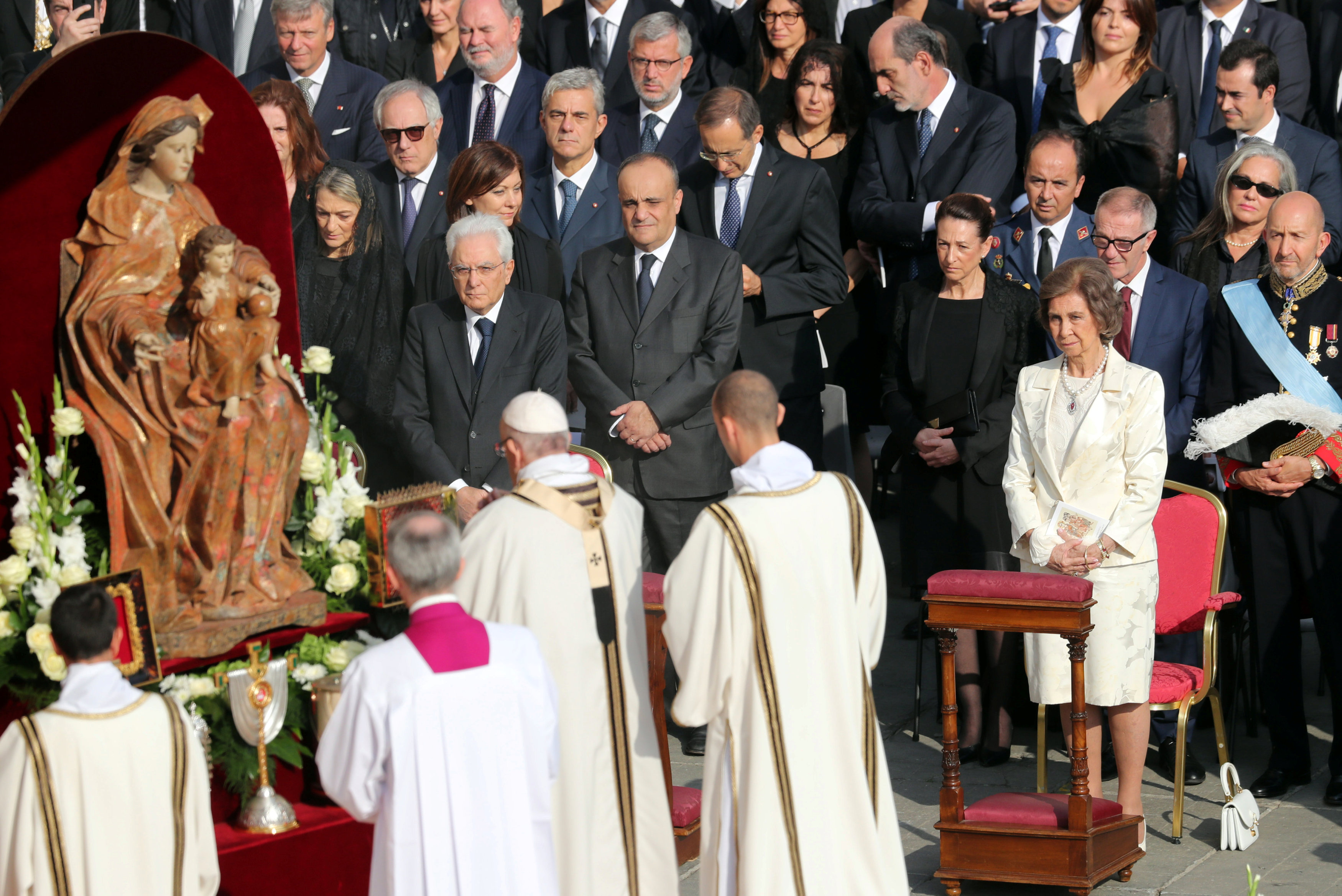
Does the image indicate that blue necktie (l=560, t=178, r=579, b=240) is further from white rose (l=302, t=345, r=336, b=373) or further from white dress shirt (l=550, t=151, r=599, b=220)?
white rose (l=302, t=345, r=336, b=373)

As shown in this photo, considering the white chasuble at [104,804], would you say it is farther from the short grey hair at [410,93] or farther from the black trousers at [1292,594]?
the black trousers at [1292,594]

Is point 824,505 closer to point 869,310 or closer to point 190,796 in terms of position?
point 190,796

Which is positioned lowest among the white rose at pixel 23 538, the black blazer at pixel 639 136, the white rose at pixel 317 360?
the white rose at pixel 23 538

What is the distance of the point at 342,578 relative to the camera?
5562mm

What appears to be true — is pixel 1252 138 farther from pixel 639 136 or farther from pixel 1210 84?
pixel 639 136

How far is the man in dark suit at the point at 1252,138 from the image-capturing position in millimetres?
8016

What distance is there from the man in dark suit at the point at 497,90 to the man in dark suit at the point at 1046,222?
2.60 metres

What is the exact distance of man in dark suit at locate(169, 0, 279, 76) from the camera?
33.3 ft

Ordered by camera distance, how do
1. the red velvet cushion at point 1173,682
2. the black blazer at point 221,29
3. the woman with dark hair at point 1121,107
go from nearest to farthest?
the red velvet cushion at point 1173,682 → the woman with dark hair at point 1121,107 → the black blazer at point 221,29

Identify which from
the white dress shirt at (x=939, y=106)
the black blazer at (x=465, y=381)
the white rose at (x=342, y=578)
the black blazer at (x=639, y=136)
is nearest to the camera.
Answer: the white rose at (x=342, y=578)

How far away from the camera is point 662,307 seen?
7.47 metres

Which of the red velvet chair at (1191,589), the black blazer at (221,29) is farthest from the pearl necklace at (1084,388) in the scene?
the black blazer at (221,29)

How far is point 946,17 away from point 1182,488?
3.77 meters

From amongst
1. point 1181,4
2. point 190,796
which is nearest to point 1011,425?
point 1181,4
